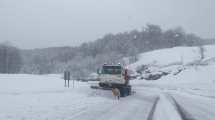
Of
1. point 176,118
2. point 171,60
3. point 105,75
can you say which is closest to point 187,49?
point 171,60

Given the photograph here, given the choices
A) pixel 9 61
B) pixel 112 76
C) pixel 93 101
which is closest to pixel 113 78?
pixel 112 76

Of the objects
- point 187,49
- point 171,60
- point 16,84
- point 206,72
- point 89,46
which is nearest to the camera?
point 16,84

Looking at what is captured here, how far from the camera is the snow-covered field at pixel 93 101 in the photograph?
1443 cm

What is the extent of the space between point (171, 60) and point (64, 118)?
91.6 m

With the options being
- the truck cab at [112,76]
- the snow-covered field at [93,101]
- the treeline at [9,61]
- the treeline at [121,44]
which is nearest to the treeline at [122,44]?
the treeline at [121,44]

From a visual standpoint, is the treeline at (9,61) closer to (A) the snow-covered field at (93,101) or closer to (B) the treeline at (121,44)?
(B) the treeline at (121,44)

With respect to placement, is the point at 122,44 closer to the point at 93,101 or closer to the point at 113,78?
the point at 113,78

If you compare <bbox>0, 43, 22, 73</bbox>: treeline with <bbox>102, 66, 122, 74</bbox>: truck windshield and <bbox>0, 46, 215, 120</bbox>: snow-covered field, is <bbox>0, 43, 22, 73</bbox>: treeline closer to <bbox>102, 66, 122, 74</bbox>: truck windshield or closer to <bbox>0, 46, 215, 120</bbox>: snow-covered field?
<bbox>0, 46, 215, 120</bbox>: snow-covered field

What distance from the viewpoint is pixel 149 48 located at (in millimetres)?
166000

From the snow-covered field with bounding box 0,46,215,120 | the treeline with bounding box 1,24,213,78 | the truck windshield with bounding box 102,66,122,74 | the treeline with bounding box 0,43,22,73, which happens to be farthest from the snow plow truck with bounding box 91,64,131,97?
the treeline with bounding box 1,24,213,78

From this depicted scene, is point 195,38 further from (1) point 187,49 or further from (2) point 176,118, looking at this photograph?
(2) point 176,118

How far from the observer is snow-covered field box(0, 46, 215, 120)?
47.3 ft

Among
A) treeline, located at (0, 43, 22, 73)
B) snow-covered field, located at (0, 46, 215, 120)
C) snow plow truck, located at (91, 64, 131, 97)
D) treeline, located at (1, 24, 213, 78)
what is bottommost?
snow-covered field, located at (0, 46, 215, 120)

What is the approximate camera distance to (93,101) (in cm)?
2167
